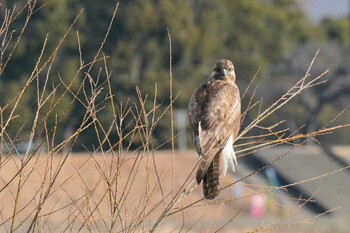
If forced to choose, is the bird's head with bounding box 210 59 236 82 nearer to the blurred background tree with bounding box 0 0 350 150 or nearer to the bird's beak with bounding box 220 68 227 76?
the bird's beak with bounding box 220 68 227 76

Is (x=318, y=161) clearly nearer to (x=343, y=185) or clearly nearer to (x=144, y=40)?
(x=343, y=185)

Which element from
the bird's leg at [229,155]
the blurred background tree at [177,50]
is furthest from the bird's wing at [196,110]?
the blurred background tree at [177,50]

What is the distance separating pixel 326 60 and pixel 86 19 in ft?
44.5

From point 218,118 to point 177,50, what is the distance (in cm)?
5091

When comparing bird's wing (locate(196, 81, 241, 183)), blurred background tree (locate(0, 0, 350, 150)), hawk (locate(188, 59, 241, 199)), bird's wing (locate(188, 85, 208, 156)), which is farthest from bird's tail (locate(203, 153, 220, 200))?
blurred background tree (locate(0, 0, 350, 150))

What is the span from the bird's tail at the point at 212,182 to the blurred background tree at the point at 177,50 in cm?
3913

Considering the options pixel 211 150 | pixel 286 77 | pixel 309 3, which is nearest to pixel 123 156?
pixel 211 150

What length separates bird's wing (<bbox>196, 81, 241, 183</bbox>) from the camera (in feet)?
26.6

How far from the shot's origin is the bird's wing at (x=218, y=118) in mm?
8094

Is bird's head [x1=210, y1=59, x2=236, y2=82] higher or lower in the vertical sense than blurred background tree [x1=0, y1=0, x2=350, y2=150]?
higher

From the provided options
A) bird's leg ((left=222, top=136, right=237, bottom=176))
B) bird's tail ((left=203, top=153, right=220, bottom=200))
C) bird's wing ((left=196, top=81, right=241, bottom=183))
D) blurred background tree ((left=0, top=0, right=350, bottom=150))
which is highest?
bird's wing ((left=196, top=81, right=241, bottom=183))

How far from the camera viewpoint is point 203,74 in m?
58.1

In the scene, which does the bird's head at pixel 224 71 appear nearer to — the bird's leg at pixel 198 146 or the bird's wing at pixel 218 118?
the bird's wing at pixel 218 118

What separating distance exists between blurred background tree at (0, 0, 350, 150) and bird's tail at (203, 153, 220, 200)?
3913 centimetres
